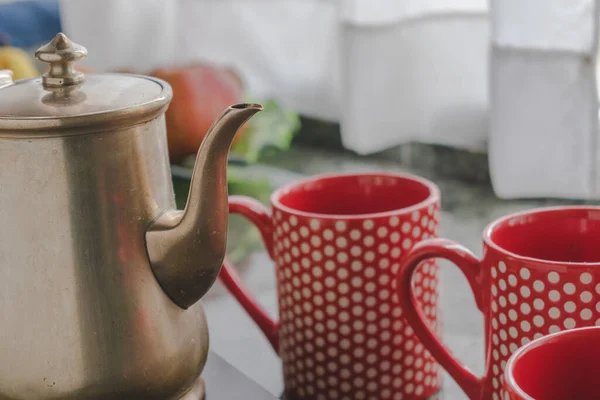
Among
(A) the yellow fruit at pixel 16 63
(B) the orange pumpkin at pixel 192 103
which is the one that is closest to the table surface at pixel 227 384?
(B) the orange pumpkin at pixel 192 103

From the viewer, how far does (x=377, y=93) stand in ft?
2.65

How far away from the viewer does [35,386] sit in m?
0.41

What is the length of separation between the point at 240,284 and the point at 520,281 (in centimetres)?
23

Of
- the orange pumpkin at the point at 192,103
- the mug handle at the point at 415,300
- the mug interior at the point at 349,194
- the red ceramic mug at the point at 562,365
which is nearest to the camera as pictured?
the red ceramic mug at the point at 562,365

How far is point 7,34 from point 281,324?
995mm

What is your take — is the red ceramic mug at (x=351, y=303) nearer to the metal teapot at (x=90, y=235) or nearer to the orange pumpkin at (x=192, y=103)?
the metal teapot at (x=90, y=235)

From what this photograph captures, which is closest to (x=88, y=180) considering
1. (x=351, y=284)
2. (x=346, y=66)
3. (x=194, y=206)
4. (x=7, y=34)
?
(x=194, y=206)

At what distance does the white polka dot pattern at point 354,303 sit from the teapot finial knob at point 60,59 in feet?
0.50

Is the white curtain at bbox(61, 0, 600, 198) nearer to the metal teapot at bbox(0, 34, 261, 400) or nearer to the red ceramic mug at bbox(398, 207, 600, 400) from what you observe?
the red ceramic mug at bbox(398, 207, 600, 400)

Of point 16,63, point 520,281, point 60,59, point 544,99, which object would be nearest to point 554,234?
point 520,281

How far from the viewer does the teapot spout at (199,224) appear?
1.38ft

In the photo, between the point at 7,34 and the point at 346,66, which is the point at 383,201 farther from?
the point at 7,34

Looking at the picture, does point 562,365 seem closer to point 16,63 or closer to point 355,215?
point 355,215

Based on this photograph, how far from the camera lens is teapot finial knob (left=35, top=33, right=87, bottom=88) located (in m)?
0.42
